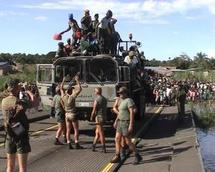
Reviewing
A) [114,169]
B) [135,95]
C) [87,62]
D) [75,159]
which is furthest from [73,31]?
[114,169]

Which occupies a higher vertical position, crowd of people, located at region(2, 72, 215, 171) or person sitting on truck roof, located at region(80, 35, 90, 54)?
person sitting on truck roof, located at region(80, 35, 90, 54)

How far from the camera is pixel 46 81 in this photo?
1912 centimetres

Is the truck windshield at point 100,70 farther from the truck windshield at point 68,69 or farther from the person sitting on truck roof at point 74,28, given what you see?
the person sitting on truck roof at point 74,28

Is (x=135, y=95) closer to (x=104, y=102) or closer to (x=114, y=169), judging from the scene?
(x=104, y=102)

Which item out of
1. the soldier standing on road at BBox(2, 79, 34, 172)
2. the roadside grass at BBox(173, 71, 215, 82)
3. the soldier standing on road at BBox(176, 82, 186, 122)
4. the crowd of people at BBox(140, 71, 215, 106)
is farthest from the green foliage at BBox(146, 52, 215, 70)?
the soldier standing on road at BBox(2, 79, 34, 172)

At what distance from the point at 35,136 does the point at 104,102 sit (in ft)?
14.6

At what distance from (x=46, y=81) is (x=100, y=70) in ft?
6.43

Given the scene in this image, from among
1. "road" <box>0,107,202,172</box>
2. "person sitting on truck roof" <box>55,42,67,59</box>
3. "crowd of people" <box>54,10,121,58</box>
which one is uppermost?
"crowd of people" <box>54,10,121,58</box>

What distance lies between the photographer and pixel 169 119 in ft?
85.8

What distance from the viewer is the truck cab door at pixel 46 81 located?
18.9 meters

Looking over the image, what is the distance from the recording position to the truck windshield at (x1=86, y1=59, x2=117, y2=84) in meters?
18.2

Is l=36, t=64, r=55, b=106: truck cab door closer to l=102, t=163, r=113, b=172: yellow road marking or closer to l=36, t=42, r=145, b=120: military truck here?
l=36, t=42, r=145, b=120: military truck

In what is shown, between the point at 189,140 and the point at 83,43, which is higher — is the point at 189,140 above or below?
below

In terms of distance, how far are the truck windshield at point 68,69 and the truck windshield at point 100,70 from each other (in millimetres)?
290
